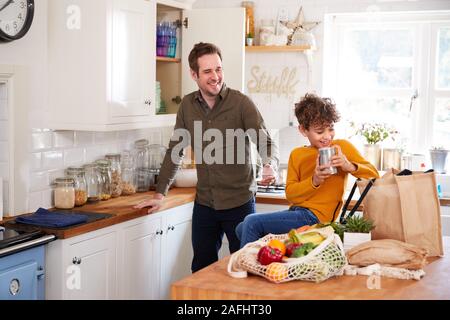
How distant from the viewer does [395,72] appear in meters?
5.62

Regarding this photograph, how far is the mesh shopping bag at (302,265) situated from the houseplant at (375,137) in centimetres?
299

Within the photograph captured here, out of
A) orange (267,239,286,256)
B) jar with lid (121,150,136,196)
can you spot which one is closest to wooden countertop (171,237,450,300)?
orange (267,239,286,256)

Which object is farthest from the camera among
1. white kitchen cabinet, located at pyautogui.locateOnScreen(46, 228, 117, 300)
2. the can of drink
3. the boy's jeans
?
white kitchen cabinet, located at pyautogui.locateOnScreen(46, 228, 117, 300)

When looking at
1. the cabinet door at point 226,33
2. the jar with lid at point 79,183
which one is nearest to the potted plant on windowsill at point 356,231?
the jar with lid at point 79,183

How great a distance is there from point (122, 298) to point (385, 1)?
2.92 meters

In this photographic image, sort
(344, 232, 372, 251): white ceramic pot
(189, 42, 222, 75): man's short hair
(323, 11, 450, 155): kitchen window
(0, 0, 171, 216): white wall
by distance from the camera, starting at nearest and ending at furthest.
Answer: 1. (344, 232, 372, 251): white ceramic pot
2. (0, 0, 171, 216): white wall
3. (189, 42, 222, 75): man's short hair
4. (323, 11, 450, 155): kitchen window

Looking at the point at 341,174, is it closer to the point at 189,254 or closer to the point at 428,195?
the point at 428,195

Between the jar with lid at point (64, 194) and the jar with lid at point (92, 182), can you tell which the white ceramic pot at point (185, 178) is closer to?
the jar with lid at point (92, 182)

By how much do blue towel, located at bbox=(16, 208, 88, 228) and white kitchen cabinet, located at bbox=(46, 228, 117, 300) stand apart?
0.28 feet

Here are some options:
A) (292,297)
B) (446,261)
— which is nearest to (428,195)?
(446,261)

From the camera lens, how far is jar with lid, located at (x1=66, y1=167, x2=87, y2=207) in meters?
4.26

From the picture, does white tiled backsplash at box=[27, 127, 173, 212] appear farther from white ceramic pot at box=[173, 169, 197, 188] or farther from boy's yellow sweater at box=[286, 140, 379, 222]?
boy's yellow sweater at box=[286, 140, 379, 222]

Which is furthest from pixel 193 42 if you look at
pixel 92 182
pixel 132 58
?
pixel 92 182

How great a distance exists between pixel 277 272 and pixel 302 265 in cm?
9
